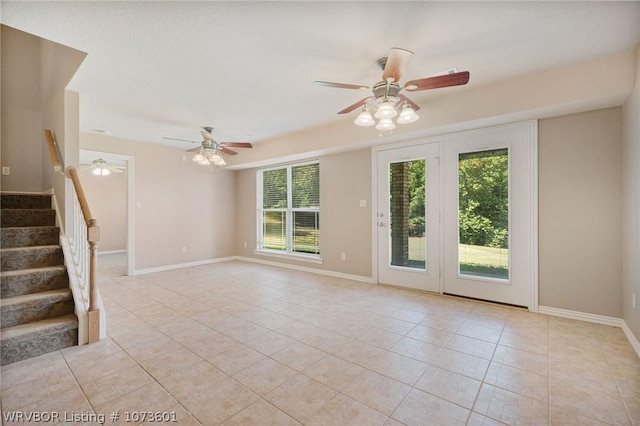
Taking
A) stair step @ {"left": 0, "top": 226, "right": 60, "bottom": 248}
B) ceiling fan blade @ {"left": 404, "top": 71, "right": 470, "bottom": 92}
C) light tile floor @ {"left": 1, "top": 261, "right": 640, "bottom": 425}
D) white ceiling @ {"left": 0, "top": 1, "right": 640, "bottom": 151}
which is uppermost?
white ceiling @ {"left": 0, "top": 1, "right": 640, "bottom": 151}

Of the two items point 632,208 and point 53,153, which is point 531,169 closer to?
point 632,208

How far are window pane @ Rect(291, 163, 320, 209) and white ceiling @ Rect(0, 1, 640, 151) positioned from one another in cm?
230

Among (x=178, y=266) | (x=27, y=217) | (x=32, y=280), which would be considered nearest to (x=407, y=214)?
(x=32, y=280)

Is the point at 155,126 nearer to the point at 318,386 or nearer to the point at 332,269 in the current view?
the point at 332,269

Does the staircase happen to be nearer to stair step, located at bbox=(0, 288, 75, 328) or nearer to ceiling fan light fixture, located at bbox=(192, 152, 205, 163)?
stair step, located at bbox=(0, 288, 75, 328)

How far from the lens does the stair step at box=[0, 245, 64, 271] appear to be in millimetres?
2832

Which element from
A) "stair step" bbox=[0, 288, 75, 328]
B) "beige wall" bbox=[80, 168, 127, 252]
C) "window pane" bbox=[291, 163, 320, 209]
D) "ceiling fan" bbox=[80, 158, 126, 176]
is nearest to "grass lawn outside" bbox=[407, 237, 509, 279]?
"window pane" bbox=[291, 163, 320, 209]

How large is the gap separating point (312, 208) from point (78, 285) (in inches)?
148

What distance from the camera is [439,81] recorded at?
2285mm

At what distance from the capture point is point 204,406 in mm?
1783

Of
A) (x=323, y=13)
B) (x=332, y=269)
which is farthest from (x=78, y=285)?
(x=332, y=269)

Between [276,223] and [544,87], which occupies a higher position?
[544,87]

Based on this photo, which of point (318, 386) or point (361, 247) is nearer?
point (318, 386)

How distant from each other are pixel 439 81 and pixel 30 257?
414 centimetres
